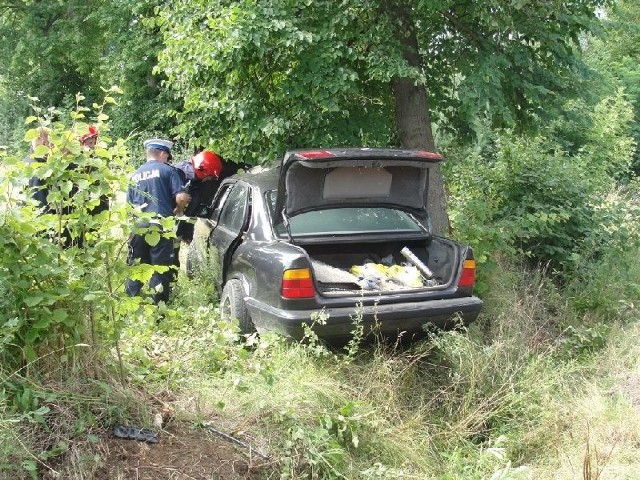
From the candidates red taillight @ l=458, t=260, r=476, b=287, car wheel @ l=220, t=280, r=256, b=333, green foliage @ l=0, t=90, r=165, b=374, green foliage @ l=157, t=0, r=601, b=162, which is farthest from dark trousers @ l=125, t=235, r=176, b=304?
red taillight @ l=458, t=260, r=476, b=287

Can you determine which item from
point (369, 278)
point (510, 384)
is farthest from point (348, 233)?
point (510, 384)

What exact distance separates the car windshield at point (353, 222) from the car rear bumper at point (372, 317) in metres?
0.90

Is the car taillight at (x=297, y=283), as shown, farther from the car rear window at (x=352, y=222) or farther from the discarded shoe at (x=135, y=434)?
the discarded shoe at (x=135, y=434)

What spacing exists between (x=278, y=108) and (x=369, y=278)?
285cm

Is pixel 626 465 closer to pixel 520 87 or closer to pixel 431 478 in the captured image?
pixel 431 478

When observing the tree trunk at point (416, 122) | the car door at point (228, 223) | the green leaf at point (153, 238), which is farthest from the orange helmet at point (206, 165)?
the green leaf at point (153, 238)

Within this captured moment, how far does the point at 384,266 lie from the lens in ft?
18.7

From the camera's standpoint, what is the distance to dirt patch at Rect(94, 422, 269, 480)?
3120 mm

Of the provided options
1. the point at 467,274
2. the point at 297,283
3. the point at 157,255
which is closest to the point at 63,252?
the point at 297,283

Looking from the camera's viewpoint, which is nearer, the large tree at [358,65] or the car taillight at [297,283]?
the car taillight at [297,283]

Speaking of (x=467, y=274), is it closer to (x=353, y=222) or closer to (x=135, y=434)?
(x=353, y=222)

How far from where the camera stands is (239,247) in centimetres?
560

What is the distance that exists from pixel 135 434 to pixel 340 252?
9.80 feet

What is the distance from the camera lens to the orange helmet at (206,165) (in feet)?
28.4
